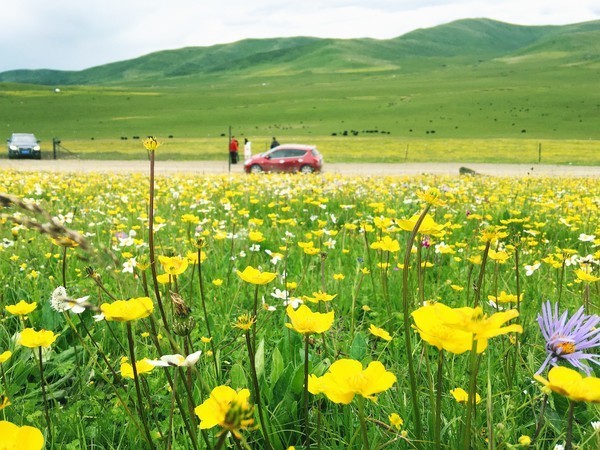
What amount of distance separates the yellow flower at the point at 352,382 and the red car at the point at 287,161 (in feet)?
82.4

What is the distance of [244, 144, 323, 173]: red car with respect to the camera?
86.8 feet

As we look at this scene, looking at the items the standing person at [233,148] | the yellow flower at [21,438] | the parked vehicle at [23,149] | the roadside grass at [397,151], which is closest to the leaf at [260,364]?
the yellow flower at [21,438]

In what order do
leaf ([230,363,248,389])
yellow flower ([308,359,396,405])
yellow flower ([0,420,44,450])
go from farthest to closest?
leaf ([230,363,248,389]), yellow flower ([308,359,396,405]), yellow flower ([0,420,44,450])

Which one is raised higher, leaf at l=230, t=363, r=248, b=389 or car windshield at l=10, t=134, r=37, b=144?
car windshield at l=10, t=134, r=37, b=144

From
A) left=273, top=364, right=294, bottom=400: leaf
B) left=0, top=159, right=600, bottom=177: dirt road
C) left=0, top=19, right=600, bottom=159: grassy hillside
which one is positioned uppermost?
left=0, top=19, right=600, bottom=159: grassy hillside

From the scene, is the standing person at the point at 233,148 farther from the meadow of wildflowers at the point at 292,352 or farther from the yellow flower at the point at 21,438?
the yellow flower at the point at 21,438

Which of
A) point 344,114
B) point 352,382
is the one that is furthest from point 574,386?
point 344,114

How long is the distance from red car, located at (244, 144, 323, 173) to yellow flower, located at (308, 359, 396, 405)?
25.1 meters

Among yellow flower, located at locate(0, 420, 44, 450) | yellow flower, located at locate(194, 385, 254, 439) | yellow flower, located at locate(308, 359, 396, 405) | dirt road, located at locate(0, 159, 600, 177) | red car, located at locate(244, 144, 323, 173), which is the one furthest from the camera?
red car, located at locate(244, 144, 323, 173)

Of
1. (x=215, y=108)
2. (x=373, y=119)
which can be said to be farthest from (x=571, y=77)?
(x=215, y=108)

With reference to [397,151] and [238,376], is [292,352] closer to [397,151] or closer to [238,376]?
[238,376]

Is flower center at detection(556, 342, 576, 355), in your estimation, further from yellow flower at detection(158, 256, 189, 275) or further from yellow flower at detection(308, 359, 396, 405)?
yellow flower at detection(158, 256, 189, 275)

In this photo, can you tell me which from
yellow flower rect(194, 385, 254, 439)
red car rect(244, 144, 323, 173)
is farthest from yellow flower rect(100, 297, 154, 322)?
red car rect(244, 144, 323, 173)

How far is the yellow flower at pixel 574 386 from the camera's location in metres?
0.90
